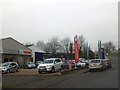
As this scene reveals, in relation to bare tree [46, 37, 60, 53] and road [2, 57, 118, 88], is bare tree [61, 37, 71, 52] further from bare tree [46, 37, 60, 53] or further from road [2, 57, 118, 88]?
road [2, 57, 118, 88]

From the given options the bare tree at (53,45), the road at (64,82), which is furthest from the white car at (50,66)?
the bare tree at (53,45)

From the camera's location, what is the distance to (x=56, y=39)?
140 metres

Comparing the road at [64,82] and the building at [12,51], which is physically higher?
the building at [12,51]

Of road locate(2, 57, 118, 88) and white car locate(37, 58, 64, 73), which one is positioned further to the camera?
white car locate(37, 58, 64, 73)

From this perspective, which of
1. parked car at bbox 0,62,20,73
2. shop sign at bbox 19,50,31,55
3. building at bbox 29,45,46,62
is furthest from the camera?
building at bbox 29,45,46,62

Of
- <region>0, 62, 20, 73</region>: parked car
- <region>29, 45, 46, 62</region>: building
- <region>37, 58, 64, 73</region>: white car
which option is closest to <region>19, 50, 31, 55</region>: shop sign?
<region>29, 45, 46, 62</region>: building

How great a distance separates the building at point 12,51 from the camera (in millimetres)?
62397

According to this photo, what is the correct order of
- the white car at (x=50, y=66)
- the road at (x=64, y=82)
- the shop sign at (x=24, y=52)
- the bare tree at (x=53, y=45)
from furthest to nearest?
the bare tree at (x=53, y=45) < the shop sign at (x=24, y=52) < the white car at (x=50, y=66) < the road at (x=64, y=82)

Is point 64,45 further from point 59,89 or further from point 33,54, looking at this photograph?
point 59,89

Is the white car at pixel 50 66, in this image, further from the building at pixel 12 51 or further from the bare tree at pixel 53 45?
the bare tree at pixel 53 45

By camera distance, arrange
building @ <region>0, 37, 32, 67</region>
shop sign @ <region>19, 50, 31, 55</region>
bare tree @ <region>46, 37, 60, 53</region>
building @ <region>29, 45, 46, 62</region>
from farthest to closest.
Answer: bare tree @ <region>46, 37, 60, 53</region>
building @ <region>29, 45, 46, 62</region>
shop sign @ <region>19, 50, 31, 55</region>
building @ <region>0, 37, 32, 67</region>

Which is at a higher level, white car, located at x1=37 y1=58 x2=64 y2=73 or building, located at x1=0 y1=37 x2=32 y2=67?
building, located at x1=0 y1=37 x2=32 y2=67

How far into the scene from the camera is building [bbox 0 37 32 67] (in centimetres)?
6240

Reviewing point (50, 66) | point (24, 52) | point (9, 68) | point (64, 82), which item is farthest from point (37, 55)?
point (64, 82)
